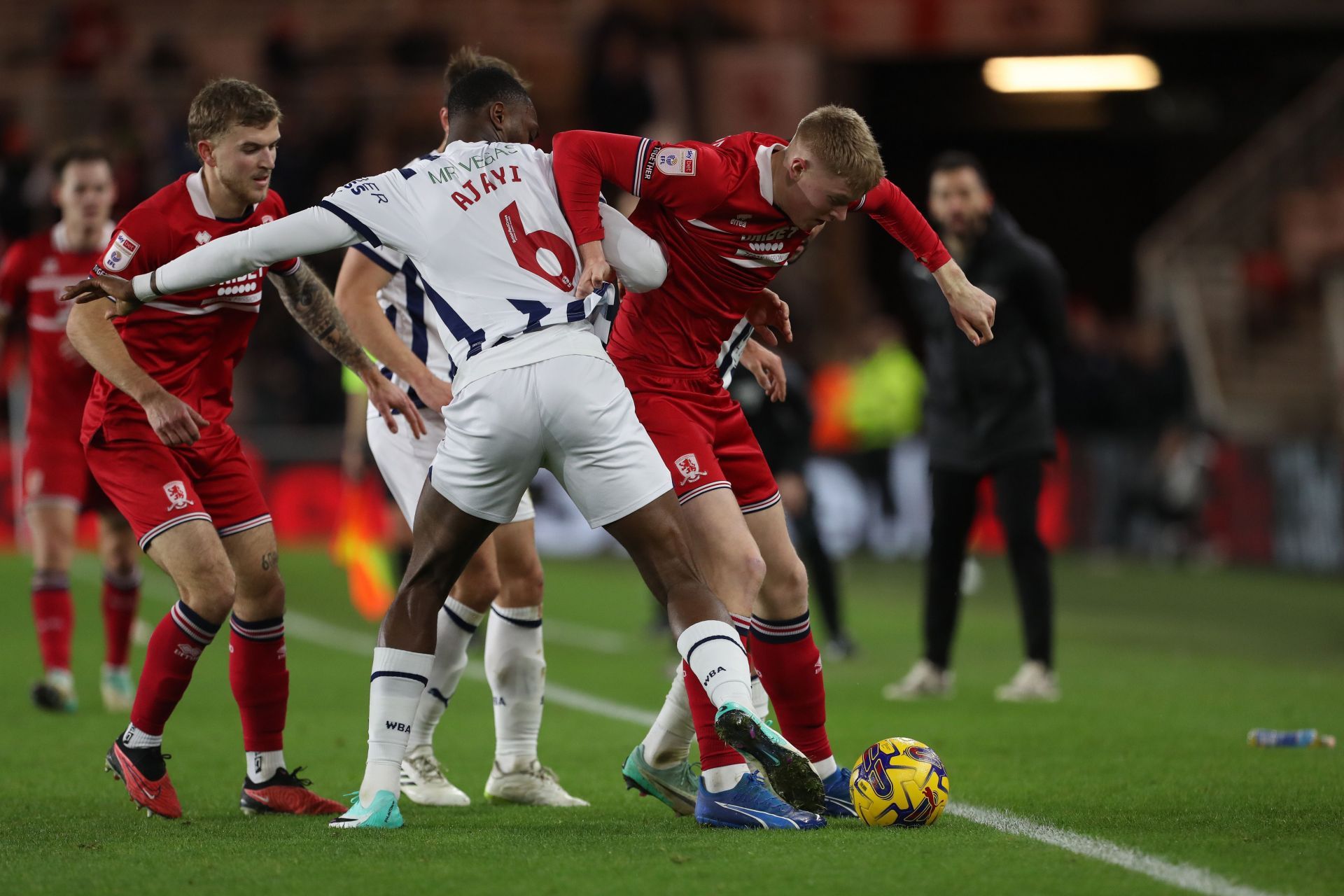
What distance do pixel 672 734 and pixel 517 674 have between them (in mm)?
740

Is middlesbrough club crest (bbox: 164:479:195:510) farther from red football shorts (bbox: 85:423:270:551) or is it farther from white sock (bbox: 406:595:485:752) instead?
white sock (bbox: 406:595:485:752)

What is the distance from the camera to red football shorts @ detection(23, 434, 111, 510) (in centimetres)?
895

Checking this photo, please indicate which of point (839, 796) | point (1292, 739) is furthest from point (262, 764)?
point (1292, 739)

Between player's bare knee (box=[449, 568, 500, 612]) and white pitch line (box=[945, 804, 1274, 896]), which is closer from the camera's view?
white pitch line (box=[945, 804, 1274, 896])

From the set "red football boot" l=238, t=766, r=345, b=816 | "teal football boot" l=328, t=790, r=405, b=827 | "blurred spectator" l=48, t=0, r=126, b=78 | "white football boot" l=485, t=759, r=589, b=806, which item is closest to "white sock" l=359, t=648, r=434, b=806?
"teal football boot" l=328, t=790, r=405, b=827

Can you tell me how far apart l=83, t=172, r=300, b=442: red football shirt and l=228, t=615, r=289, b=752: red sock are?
29.5 inches

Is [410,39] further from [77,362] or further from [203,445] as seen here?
[203,445]

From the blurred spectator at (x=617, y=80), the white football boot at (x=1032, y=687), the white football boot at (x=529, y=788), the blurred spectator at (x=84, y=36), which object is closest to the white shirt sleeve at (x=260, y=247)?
the white football boot at (x=529, y=788)

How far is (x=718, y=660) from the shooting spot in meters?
4.98

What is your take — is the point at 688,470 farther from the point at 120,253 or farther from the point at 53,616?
the point at 53,616

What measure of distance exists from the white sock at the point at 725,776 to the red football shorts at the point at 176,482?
1792 millimetres

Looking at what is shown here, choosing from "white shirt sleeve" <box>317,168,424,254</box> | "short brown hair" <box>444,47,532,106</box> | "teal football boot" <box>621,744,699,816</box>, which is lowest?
"teal football boot" <box>621,744,699,816</box>

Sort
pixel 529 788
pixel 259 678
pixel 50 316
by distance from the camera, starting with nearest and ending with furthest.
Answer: pixel 259 678, pixel 529 788, pixel 50 316

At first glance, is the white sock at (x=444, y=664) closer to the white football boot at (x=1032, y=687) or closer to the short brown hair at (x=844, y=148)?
the short brown hair at (x=844, y=148)
